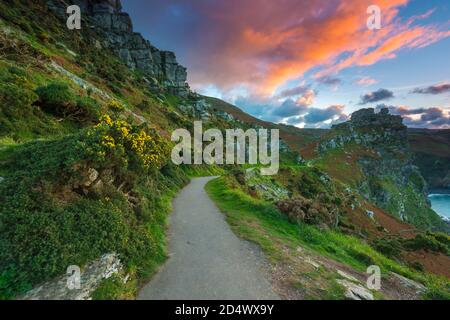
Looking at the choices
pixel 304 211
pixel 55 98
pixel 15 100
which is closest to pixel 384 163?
pixel 304 211

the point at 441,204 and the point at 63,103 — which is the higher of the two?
the point at 63,103

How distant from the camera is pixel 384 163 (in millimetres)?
103875

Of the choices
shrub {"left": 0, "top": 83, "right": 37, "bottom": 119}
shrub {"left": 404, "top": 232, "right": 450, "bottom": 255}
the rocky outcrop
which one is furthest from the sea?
shrub {"left": 0, "top": 83, "right": 37, "bottom": 119}

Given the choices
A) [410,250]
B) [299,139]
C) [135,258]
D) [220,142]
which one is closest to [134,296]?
[135,258]

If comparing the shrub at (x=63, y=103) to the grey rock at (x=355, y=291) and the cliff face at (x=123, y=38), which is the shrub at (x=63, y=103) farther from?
the cliff face at (x=123, y=38)

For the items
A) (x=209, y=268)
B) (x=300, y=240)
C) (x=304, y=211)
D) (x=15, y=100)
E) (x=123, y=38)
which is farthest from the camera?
(x=123, y=38)

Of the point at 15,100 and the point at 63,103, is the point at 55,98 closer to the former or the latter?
the point at 63,103

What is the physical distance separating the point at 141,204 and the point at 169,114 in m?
49.9

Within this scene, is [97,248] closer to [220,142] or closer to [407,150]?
A: [220,142]

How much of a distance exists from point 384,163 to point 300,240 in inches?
4463

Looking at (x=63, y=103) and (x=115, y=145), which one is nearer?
(x=115, y=145)

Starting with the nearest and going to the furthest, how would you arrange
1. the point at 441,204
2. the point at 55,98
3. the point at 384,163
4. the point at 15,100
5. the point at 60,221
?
the point at 60,221 < the point at 15,100 < the point at 55,98 < the point at 384,163 < the point at 441,204

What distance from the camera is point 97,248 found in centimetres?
670

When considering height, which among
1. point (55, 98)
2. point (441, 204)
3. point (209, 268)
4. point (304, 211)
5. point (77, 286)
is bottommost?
point (441, 204)
